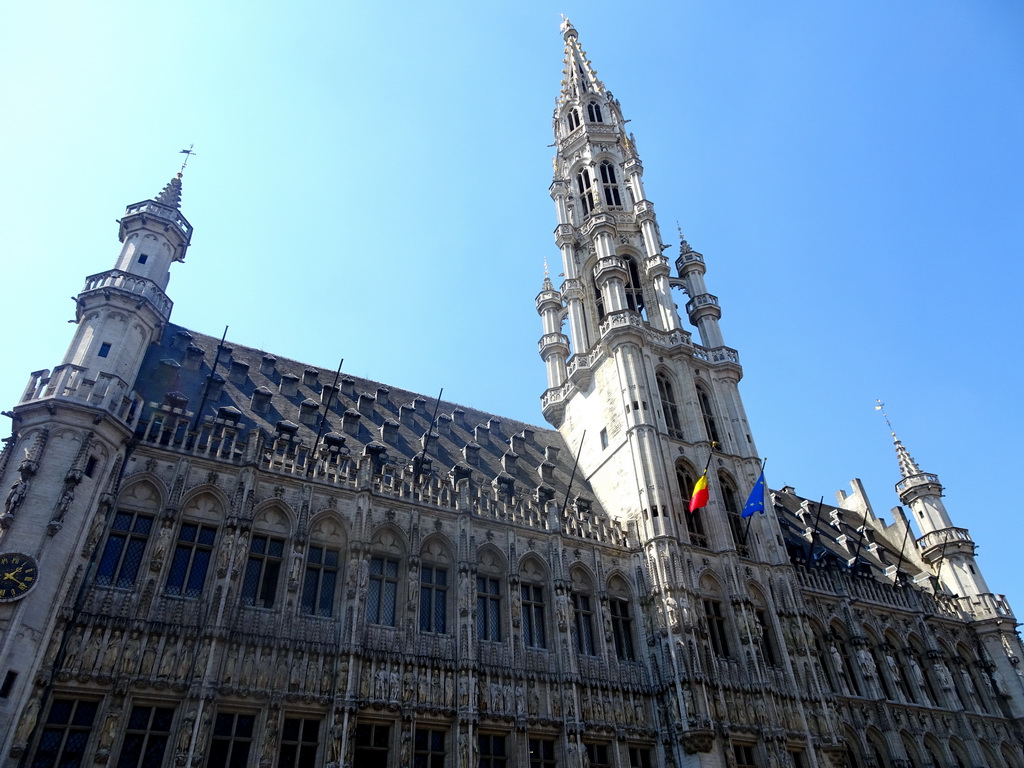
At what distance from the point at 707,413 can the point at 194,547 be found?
27609 mm

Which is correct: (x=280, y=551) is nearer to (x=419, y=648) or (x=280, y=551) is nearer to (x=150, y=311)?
(x=419, y=648)

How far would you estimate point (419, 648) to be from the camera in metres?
25.3

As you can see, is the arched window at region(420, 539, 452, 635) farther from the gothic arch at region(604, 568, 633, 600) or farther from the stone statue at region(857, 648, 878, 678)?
the stone statue at region(857, 648, 878, 678)

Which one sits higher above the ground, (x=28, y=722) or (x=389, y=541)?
(x=389, y=541)

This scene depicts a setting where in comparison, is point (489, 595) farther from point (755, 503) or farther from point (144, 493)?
point (755, 503)

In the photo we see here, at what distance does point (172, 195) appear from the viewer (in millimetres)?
33000

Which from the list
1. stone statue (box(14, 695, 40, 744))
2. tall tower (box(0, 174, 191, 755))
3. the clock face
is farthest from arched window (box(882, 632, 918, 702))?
the clock face

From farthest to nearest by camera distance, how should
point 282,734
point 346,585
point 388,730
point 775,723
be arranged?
point 775,723
point 346,585
point 388,730
point 282,734

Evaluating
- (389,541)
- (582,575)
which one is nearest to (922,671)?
(582,575)

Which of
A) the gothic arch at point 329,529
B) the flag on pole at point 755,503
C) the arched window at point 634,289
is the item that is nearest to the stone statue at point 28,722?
the gothic arch at point 329,529

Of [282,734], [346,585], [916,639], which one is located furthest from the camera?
[916,639]

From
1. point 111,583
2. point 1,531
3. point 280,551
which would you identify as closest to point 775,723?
point 280,551

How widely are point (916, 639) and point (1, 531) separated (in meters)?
42.4

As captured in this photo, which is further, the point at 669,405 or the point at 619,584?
the point at 669,405
